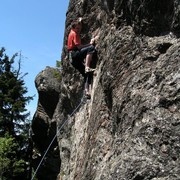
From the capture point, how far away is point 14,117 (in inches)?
1323

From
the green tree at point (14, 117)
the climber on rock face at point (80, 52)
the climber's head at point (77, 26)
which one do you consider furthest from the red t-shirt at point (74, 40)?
the green tree at point (14, 117)

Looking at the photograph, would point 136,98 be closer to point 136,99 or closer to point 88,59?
point 136,99

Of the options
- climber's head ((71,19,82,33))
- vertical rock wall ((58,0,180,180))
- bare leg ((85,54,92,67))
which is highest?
climber's head ((71,19,82,33))

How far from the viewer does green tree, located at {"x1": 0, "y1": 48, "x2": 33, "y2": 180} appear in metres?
30.0

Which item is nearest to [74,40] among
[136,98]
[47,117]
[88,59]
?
[88,59]

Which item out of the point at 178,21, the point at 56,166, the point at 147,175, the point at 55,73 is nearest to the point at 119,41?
the point at 178,21

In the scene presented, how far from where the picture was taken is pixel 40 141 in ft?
84.5

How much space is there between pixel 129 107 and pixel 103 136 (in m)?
1.43

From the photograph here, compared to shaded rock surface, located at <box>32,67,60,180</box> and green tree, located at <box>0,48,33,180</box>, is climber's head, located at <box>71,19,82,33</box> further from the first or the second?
green tree, located at <box>0,48,33,180</box>

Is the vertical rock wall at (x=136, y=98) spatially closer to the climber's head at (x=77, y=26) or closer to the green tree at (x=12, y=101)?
the climber's head at (x=77, y=26)

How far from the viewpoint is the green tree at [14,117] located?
2995 centimetres

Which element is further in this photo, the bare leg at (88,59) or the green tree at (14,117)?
the green tree at (14,117)

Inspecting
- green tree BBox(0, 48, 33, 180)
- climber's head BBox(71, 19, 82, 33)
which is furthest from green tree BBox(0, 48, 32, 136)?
climber's head BBox(71, 19, 82, 33)

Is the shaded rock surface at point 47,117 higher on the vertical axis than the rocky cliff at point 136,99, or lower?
higher
